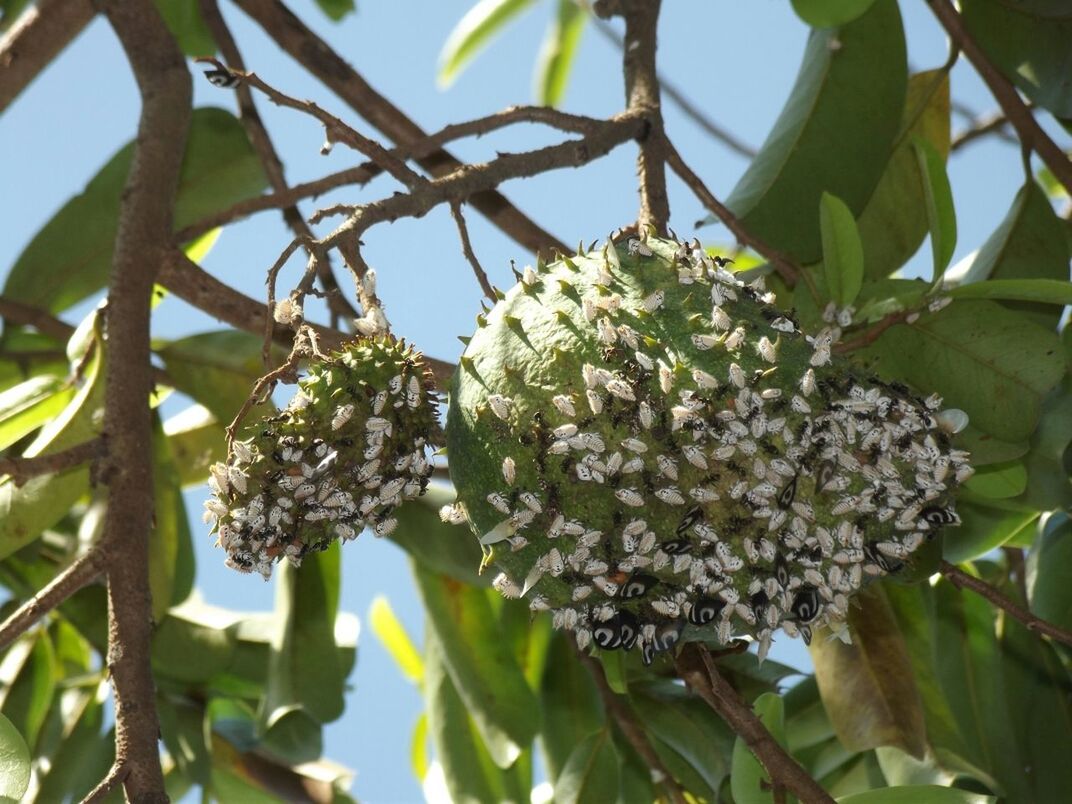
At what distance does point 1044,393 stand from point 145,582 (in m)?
1.02

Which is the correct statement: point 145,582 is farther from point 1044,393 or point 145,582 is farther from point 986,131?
point 986,131

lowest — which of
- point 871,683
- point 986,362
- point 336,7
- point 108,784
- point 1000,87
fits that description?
point 871,683

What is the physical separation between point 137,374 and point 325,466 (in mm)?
549

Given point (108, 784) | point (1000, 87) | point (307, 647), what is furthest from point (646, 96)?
point (108, 784)

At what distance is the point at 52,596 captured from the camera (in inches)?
54.3

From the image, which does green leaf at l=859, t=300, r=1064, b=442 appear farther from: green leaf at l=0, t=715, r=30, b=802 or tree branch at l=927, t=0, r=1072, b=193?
green leaf at l=0, t=715, r=30, b=802

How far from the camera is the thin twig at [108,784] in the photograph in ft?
4.00

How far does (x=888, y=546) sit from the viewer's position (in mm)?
1204

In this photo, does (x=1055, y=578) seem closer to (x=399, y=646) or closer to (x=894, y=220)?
(x=894, y=220)

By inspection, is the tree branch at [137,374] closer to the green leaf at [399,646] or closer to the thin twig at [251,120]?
the thin twig at [251,120]

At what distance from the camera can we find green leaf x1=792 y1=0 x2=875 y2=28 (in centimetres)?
159

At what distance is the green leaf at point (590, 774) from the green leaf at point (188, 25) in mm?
1367

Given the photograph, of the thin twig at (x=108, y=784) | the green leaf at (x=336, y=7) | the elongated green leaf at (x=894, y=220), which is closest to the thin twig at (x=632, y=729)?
the thin twig at (x=108, y=784)

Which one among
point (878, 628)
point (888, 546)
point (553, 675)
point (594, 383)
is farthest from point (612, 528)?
point (553, 675)
